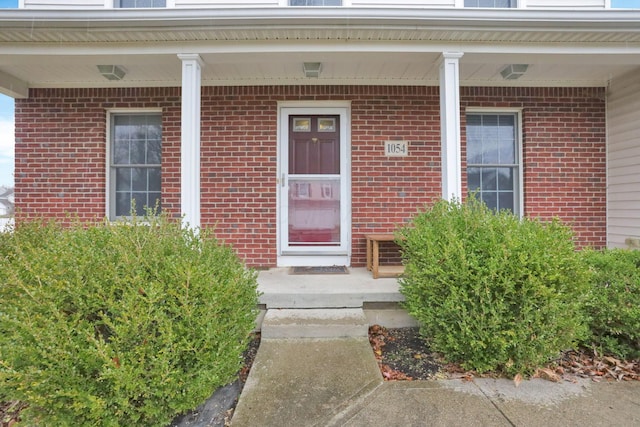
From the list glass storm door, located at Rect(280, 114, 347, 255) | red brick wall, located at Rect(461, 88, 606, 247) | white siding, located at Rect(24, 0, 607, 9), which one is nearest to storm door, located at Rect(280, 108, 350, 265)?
glass storm door, located at Rect(280, 114, 347, 255)

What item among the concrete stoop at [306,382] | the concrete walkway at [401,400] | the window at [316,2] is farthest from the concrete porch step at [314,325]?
the window at [316,2]

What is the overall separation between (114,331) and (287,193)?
3.10 meters

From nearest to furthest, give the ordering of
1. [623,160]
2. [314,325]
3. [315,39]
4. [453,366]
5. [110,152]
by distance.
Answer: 1. [453,366]
2. [314,325]
3. [315,39]
4. [623,160]
5. [110,152]

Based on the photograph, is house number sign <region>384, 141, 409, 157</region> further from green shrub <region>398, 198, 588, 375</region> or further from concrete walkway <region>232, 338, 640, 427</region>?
concrete walkway <region>232, 338, 640, 427</region>

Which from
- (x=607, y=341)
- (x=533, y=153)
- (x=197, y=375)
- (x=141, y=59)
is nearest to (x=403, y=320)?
(x=607, y=341)

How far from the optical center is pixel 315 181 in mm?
4719

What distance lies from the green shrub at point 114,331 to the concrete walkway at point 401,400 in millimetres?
313

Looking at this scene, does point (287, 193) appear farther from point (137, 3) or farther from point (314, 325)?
point (137, 3)

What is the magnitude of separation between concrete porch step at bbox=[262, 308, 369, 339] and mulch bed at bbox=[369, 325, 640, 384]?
0.67ft

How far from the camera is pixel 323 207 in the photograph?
15.5ft

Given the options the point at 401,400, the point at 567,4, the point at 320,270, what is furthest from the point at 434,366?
the point at 567,4

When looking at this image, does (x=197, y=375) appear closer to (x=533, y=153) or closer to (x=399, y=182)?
(x=399, y=182)

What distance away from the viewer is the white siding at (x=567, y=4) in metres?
4.72

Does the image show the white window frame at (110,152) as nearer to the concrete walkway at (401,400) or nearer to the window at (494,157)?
the concrete walkway at (401,400)
